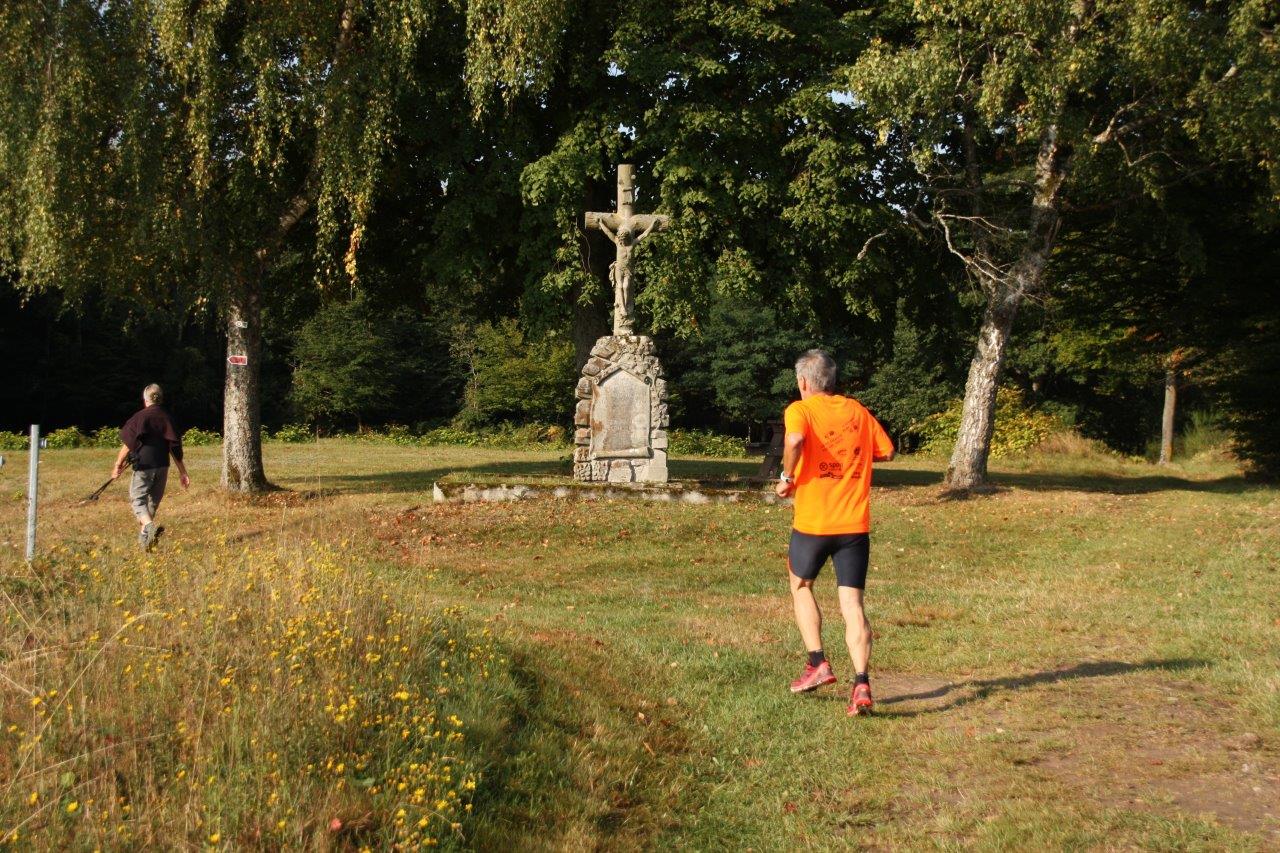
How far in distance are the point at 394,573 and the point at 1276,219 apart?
16.0 m

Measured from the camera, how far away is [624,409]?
17.9m

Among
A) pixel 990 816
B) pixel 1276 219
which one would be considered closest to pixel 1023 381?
pixel 1276 219

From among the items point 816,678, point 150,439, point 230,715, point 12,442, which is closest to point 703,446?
point 12,442

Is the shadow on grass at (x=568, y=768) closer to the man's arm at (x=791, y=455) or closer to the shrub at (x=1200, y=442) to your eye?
the man's arm at (x=791, y=455)

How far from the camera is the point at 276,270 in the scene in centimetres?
2177

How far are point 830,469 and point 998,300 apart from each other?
49.9ft

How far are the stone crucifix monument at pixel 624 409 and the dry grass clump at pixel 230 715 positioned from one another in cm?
1129

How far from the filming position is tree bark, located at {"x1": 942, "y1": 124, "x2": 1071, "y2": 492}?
20078mm

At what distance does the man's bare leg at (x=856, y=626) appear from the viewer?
21.2 feet

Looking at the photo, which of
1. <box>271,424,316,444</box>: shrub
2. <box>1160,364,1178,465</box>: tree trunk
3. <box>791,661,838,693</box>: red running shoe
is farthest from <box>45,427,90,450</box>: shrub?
<box>1160,364,1178,465</box>: tree trunk

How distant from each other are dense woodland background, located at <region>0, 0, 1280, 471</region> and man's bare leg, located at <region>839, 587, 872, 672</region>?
41.5 ft

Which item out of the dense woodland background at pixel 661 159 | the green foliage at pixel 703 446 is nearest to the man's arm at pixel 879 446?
the dense woodland background at pixel 661 159

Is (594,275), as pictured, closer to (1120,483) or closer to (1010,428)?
(1120,483)

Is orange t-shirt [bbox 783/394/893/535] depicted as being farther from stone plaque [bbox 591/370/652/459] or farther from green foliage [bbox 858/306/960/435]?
green foliage [bbox 858/306/960/435]
